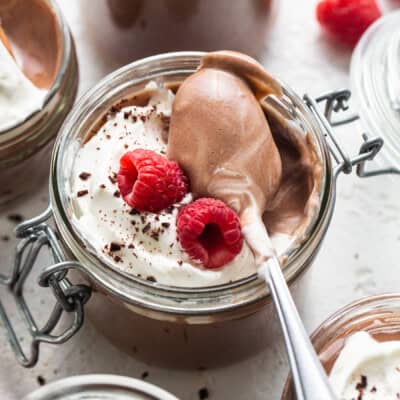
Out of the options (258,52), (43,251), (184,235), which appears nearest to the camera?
(184,235)

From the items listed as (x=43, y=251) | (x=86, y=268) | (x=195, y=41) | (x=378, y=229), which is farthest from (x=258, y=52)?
(x=86, y=268)

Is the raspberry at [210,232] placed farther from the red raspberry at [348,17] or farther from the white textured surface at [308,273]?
the red raspberry at [348,17]

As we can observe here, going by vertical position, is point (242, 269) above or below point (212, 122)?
below

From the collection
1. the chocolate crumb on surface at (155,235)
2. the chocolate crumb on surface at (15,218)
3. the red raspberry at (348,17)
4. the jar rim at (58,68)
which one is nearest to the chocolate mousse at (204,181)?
the chocolate crumb on surface at (155,235)

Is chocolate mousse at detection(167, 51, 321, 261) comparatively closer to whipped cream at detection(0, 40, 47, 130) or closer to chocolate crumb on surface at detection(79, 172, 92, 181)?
chocolate crumb on surface at detection(79, 172, 92, 181)

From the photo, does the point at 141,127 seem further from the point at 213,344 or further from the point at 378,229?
the point at 378,229

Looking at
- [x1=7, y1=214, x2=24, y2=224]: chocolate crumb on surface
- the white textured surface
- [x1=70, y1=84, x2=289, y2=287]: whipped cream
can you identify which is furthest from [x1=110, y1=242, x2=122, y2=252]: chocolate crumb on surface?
[x1=7, y1=214, x2=24, y2=224]: chocolate crumb on surface
